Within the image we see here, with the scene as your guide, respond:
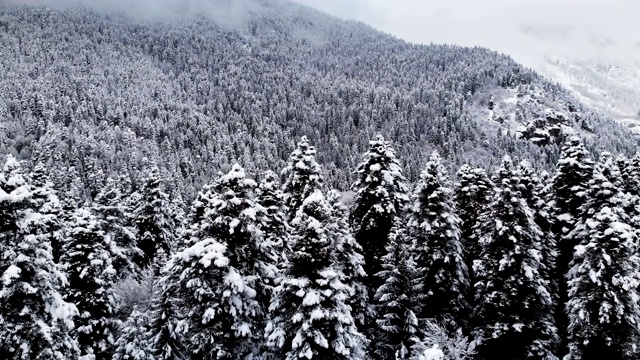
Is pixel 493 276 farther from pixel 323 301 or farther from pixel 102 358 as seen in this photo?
pixel 102 358

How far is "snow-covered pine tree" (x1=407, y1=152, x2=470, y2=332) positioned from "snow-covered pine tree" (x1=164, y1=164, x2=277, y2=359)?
9563mm

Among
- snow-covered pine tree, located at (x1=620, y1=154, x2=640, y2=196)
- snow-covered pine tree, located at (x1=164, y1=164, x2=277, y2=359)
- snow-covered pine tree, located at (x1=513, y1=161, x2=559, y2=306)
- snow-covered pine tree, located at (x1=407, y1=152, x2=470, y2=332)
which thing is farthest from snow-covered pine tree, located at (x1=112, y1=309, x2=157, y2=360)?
snow-covered pine tree, located at (x1=620, y1=154, x2=640, y2=196)

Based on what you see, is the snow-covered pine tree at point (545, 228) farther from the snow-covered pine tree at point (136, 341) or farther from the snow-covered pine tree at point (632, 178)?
the snow-covered pine tree at point (136, 341)

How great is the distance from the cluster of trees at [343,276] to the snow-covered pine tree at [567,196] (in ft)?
0.33

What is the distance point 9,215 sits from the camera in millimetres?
18797

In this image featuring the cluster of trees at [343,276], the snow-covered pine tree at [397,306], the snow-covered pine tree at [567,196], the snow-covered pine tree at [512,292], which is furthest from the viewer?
the snow-covered pine tree at [567,196]

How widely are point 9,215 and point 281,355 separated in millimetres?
11677

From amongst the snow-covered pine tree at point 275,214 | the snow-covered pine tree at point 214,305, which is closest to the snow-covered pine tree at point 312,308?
the snow-covered pine tree at point 214,305

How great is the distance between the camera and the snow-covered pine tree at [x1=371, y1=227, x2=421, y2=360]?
25406mm

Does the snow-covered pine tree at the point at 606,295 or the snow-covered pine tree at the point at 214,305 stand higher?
the snow-covered pine tree at the point at 606,295

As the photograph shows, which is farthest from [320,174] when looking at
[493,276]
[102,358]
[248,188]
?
[102,358]

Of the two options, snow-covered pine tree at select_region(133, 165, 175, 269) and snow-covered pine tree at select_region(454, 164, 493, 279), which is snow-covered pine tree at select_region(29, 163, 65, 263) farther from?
snow-covered pine tree at select_region(454, 164, 493, 279)

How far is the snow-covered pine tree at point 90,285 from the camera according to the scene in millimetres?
28906

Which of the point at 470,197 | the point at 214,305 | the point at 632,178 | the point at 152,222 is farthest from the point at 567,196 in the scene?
the point at 152,222
